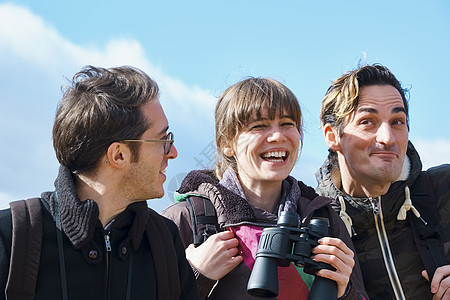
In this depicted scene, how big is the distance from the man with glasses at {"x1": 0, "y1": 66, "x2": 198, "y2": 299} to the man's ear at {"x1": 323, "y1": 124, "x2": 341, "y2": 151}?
198cm

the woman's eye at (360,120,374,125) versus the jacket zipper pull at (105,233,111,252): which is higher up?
the woman's eye at (360,120,374,125)

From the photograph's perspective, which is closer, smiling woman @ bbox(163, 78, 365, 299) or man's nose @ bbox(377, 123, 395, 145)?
smiling woman @ bbox(163, 78, 365, 299)

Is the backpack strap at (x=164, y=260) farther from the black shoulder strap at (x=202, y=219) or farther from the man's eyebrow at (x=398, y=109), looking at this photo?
the man's eyebrow at (x=398, y=109)

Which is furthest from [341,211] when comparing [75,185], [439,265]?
[75,185]

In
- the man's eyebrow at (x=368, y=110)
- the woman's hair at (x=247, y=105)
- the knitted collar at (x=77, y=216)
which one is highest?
the man's eyebrow at (x=368, y=110)

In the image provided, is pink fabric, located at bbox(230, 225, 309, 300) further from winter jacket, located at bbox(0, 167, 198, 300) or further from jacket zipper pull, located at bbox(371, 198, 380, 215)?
jacket zipper pull, located at bbox(371, 198, 380, 215)

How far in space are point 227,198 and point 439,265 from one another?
180 centimetres

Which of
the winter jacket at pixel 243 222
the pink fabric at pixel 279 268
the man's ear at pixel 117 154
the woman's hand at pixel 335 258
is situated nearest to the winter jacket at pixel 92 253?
the man's ear at pixel 117 154

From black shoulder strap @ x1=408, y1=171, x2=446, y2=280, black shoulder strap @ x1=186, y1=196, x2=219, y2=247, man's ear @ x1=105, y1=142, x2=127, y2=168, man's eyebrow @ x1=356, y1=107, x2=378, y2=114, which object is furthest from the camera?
man's eyebrow @ x1=356, y1=107, x2=378, y2=114

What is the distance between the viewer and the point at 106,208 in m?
2.99

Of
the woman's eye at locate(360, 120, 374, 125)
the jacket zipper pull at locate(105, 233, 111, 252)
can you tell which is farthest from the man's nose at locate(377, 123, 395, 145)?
the jacket zipper pull at locate(105, 233, 111, 252)

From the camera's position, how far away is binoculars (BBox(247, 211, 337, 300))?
3.04m

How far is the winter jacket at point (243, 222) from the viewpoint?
3359mm

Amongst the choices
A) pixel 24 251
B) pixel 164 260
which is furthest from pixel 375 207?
pixel 24 251
